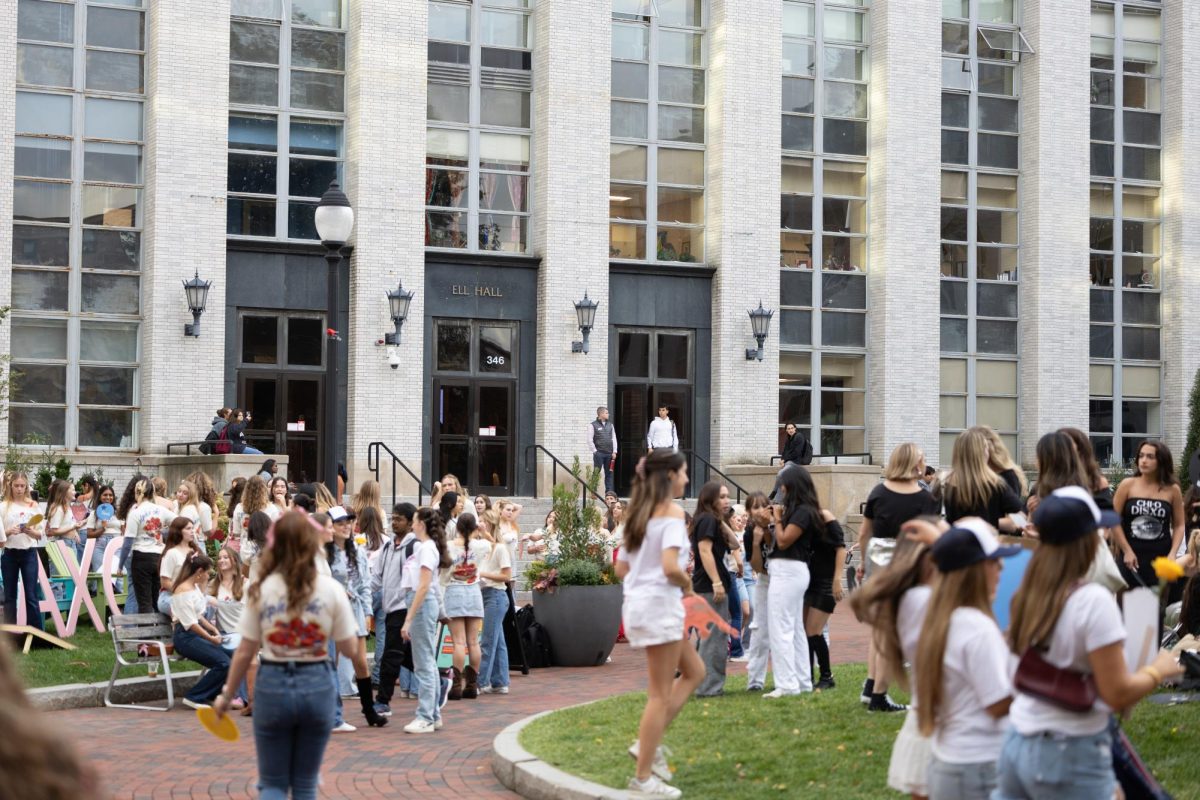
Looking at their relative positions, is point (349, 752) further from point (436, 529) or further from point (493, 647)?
point (493, 647)

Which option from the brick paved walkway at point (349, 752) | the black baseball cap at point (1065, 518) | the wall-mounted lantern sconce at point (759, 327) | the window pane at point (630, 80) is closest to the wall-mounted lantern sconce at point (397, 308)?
the window pane at point (630, 80)

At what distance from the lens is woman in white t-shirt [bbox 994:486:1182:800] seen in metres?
4.94

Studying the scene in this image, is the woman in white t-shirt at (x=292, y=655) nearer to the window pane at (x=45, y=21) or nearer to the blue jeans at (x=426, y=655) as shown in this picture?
the blue jeans at (x=426, y=655)

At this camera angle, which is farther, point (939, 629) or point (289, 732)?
point (289, 732)

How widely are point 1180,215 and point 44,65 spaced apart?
79.1ft

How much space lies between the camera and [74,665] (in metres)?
15.1

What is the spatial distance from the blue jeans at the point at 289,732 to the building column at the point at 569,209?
23831 millimetres

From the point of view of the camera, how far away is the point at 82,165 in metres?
29.2

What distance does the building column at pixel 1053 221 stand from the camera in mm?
35062

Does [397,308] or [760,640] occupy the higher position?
[397,308]

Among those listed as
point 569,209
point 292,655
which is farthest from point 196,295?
point 292,655

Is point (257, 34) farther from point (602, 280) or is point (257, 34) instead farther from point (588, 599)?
point (588, 599)

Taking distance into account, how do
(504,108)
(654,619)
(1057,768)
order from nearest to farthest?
(1057,768) → (654,619) → (504,108)

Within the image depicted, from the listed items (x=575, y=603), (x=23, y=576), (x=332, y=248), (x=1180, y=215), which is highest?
(x=1180, y=215)
